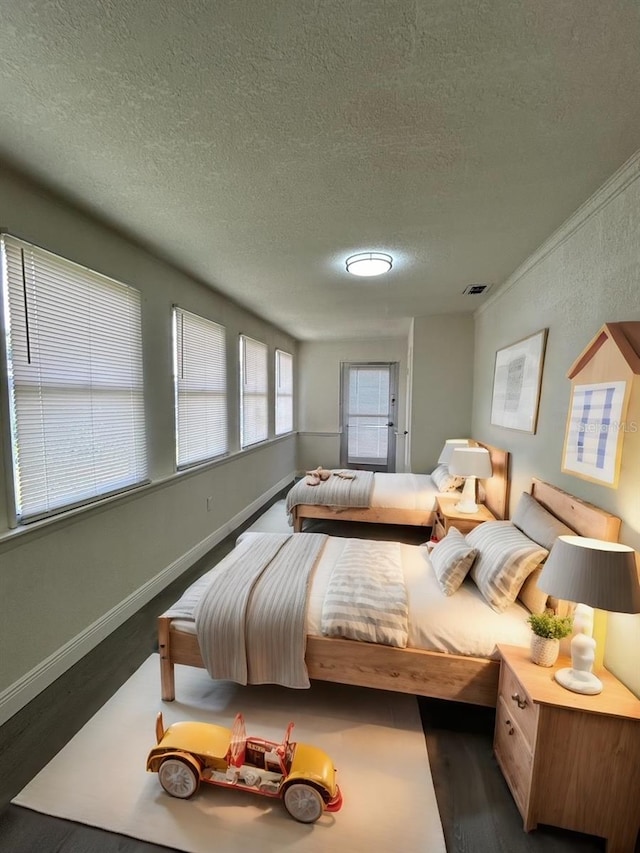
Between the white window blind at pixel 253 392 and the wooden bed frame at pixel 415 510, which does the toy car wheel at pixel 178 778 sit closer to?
the wooden bed frame at pixel 415 510

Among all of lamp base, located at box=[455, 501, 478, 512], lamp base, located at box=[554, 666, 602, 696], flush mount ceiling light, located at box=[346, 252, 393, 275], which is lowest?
lamp base, located at box=[554, 666, 602, 696]

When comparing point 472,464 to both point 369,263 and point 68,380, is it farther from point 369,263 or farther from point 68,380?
point 68,380

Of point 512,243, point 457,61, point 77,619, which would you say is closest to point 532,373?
point 512,243

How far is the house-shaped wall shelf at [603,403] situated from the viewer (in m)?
1.48

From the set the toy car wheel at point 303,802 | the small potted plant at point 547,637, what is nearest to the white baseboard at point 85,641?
the toy car wheel at point 303,802

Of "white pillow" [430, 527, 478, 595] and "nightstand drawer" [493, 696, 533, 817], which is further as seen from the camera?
"white pillow" [430, 527, 478, 595]

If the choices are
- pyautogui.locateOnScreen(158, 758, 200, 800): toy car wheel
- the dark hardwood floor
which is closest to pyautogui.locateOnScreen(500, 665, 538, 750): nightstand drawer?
the dark hardwood floor

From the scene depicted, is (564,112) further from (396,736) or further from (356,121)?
(396,736)

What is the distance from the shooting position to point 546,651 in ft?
4.69

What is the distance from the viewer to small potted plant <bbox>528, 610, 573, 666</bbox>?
1.42 m

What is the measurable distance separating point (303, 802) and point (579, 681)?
3.59 feet

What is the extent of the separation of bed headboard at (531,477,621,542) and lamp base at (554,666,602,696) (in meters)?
0.53

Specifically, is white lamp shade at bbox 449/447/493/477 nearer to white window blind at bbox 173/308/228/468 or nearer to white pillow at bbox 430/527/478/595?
white pillow at bbox 430/527/478/595

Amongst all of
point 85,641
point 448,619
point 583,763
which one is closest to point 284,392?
point 85,641
